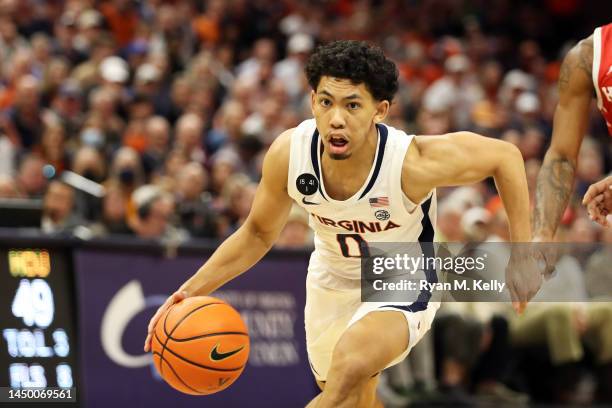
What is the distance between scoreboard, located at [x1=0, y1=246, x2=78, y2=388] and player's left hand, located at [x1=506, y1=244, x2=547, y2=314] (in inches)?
139

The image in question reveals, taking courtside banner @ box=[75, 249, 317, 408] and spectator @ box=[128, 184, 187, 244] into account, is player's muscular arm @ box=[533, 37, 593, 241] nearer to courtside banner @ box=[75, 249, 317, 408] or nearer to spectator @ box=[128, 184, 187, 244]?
courtside banner @ box=[75, 249, 317, 408]

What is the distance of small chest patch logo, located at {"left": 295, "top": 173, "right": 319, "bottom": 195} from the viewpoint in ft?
18.8

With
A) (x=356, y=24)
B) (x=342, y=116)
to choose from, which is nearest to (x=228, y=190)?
(x=342, y=116)

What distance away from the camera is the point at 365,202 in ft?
18.7

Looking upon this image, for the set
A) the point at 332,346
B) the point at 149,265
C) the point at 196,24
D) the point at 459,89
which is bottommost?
the point at 332,346

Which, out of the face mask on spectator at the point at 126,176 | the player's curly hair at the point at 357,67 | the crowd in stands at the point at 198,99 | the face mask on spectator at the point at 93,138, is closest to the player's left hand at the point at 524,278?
the player's curly hair at the point at 357,67

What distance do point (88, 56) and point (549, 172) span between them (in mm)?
8602

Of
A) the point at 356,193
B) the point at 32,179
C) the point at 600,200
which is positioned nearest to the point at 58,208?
the point at 32,179

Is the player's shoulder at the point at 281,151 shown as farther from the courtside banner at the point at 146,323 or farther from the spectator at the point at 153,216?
the spectator at the point at 153,216

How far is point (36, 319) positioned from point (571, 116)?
4.11 metres

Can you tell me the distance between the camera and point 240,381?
8.91m

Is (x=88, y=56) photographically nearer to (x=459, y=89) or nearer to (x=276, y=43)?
(x=276, y=43)

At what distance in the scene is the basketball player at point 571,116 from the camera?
16.5 feet

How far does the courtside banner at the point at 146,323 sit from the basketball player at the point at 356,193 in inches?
104
